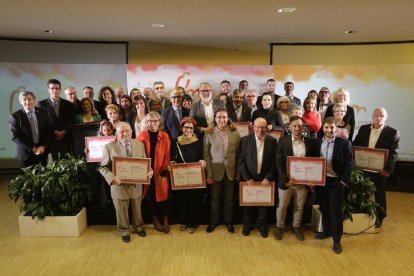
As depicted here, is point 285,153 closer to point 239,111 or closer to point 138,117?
point 239,111

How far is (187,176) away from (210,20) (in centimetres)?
212

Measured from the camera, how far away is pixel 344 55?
6.84 meters

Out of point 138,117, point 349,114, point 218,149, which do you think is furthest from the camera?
point 349,114

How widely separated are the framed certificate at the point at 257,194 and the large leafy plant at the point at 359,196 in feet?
3.00

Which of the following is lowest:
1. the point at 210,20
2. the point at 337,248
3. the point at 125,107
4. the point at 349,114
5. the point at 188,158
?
the point at 337,248

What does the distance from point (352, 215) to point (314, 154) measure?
1.01 meters

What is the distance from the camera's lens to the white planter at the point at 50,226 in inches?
154

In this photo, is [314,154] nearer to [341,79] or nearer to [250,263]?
[250,263]

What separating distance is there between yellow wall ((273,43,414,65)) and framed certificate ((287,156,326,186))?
3945mm

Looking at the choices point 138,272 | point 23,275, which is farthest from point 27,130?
point 138,272

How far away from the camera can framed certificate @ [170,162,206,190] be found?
12.4 feet

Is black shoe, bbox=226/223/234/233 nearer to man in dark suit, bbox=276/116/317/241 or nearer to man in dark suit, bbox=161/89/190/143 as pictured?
man in dark suit, bbox=276/116/317/241

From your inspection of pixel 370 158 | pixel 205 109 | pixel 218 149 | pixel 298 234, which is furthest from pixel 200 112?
pixel 370 158

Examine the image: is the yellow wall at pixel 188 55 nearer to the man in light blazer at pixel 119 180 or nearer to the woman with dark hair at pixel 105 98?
the woman with dark hair at pixel 105 98
